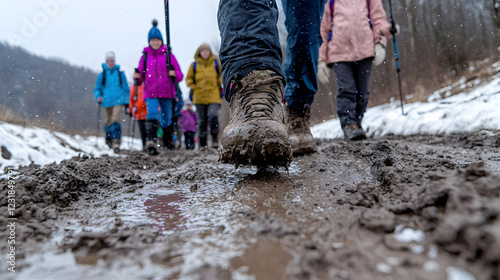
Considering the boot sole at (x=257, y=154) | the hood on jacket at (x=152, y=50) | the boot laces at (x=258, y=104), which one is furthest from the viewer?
the hood on jacket at (x=152, y=50)

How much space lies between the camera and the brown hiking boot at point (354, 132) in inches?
125

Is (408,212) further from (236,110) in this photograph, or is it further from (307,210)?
(236,110)

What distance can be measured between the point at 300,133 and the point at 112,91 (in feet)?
17.4

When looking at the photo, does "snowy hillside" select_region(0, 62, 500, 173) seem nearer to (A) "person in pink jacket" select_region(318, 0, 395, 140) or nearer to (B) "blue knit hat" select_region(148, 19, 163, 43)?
(A) "person in pink jacket" select_region(318, 0, 395, 140)

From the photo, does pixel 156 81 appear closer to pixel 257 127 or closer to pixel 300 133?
pixel 300 133

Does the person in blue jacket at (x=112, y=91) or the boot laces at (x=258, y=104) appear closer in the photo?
the boot laces at (x=258, y=104)

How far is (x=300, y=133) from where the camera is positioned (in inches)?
84.3

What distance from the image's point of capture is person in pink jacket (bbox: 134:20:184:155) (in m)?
4.59

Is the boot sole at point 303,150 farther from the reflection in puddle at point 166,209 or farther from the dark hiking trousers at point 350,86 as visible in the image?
the dark hiking trousers at point 350,86

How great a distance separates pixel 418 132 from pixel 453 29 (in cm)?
755

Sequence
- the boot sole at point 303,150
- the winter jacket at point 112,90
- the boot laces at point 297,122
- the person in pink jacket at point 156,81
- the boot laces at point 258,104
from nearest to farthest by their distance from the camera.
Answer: the boot laces at point 258,104, the boot sole at point 303,150, the boot laces at point 297,122, the person in pink jacket at point 156,81, the winter jacket at point 112,90

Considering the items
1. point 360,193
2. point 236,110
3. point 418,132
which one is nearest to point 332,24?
point 418,132

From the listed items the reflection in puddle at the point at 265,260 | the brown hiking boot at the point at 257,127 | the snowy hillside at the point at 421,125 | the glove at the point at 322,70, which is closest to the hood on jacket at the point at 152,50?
the snowy hillside at the point at 421,125

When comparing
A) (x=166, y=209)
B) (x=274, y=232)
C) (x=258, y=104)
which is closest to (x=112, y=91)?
(x=258, y=104)
